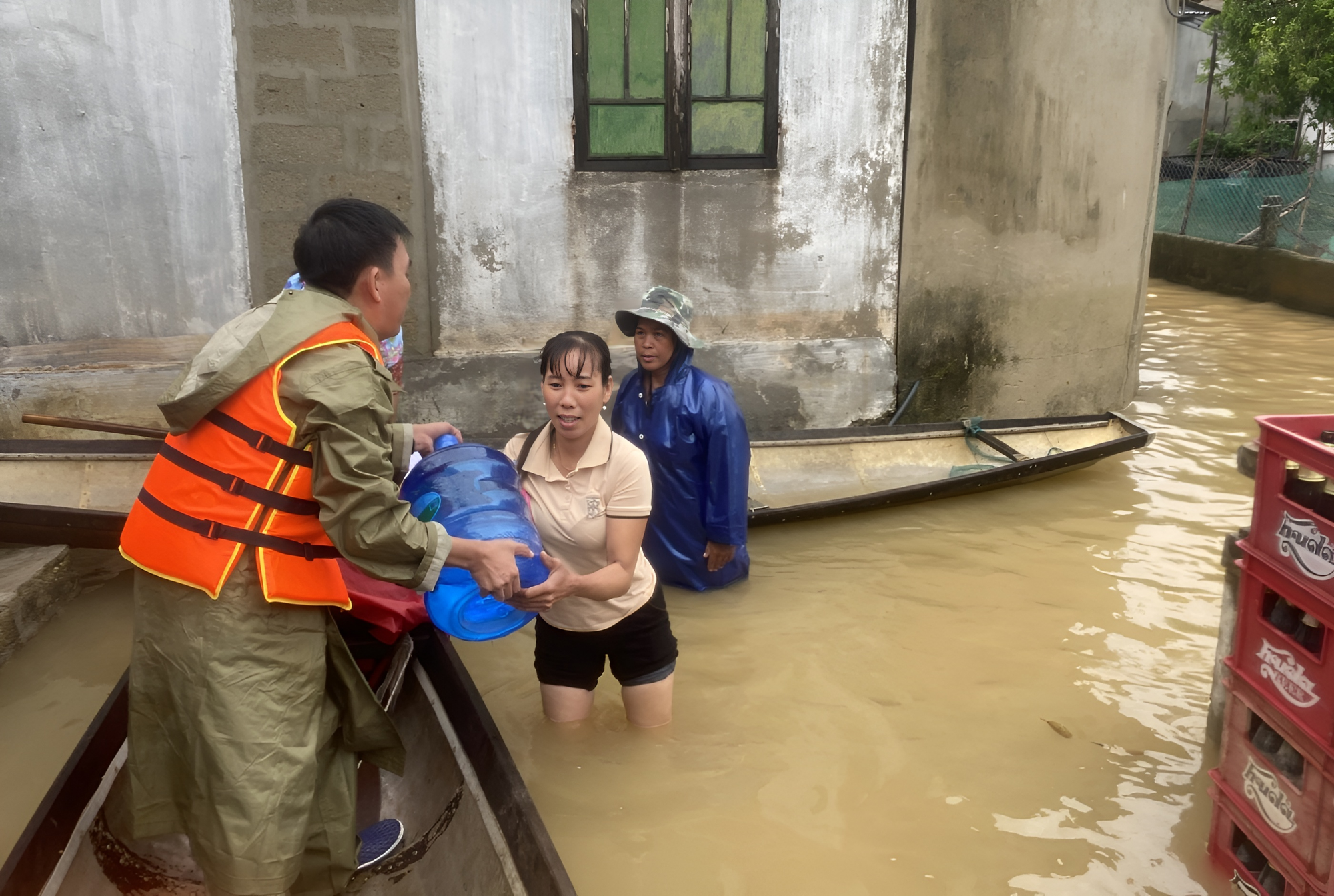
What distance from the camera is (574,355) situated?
328cm

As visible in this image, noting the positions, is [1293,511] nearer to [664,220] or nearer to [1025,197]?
[664,220]

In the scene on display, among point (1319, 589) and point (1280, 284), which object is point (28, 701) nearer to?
point (1319, 589)

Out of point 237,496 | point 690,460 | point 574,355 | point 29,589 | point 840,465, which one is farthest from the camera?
point 840,465

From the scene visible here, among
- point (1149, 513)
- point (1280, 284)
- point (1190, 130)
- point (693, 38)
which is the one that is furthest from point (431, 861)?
point (1190, 130)

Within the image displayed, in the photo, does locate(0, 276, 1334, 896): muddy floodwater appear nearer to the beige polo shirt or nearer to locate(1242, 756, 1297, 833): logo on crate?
locate(1242, 756, 1297, 833): logo on crate

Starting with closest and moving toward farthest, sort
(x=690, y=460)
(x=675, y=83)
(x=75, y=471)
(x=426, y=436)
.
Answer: (x=426, y=436) < (x=690, y=460) < (x=75, y=471) < (x=675, y=83)

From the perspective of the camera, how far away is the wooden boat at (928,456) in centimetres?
677

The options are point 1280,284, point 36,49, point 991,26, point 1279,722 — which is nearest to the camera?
point 1279,722

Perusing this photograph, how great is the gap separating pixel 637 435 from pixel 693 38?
353cm

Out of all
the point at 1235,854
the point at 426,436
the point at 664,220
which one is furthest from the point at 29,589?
the point at 1235,854

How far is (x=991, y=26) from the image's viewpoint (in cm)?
760

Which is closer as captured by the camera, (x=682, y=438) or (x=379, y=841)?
(x=379, y=841)

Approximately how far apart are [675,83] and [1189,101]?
22800 millimetres

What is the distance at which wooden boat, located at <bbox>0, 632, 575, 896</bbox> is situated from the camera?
2.78m
